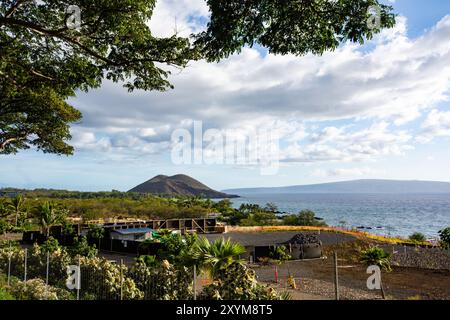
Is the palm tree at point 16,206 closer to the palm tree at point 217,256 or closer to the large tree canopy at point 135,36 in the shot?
the large tree canopy at point 135,36

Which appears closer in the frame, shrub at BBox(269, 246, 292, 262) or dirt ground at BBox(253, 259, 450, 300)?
dirt ground at BBox(253, 259, 450, 300)

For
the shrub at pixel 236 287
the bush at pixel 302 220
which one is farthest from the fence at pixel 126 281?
the bush at pixel 302 220

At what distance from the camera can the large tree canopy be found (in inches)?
397

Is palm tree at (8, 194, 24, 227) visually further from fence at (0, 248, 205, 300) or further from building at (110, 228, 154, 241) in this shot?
fence at (0, 248, 205, 300)

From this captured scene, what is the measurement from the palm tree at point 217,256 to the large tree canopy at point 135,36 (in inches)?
228

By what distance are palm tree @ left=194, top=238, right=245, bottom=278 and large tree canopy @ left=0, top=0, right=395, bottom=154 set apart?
580 centimetres

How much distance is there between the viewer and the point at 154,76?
1459 cm

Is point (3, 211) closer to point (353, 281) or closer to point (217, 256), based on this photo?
point (353, 281)

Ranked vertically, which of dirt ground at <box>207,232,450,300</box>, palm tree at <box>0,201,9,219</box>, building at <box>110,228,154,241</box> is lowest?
dirt ground at <box>207,232,450,300</box>

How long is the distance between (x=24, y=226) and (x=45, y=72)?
34.7 meters

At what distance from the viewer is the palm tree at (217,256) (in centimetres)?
1203

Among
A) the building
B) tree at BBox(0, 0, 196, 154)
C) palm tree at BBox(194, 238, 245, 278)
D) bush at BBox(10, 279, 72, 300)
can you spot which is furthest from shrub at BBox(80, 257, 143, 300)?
the building

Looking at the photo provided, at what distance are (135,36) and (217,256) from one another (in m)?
7.61
